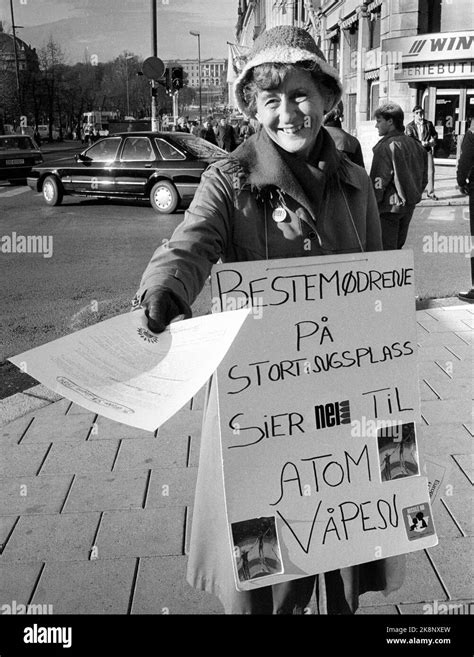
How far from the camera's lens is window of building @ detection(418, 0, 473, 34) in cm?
2080

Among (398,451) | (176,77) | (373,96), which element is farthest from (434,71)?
(398,451)

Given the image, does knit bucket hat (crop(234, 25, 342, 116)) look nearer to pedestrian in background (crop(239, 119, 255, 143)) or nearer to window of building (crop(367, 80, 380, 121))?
window of building (crop(367, 80, 380, 121))

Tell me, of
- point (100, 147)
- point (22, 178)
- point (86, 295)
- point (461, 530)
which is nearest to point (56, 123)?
point (22, 178)

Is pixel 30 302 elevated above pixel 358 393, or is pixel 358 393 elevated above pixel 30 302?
pixel 358 393

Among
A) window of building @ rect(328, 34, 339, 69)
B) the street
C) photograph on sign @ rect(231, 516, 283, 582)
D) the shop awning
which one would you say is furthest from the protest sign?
window of building @ rect(328, 34, 339, 69)

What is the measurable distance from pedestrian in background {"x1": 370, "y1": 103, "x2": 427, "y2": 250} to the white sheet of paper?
513 centimetres

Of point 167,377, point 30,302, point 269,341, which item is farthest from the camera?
point 30,302

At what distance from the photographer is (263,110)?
2.06 m

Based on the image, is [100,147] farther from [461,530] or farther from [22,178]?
[461,530]

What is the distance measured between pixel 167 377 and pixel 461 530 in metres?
1.93

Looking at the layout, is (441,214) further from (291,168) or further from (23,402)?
(291,168)

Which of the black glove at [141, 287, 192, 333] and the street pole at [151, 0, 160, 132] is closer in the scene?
the black glove at [141, 287, 192, 333]

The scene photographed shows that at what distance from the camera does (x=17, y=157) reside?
67.8ft
